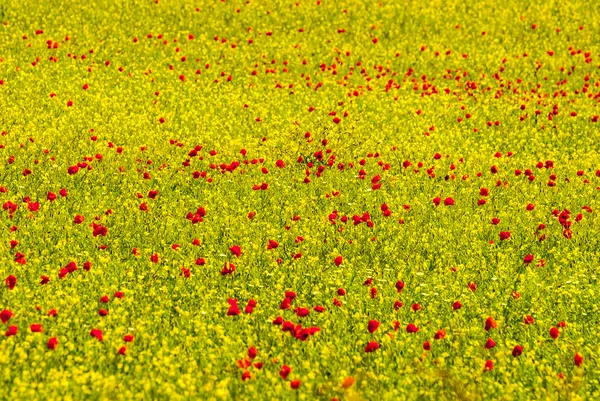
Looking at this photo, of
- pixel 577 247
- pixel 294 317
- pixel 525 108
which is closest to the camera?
pixel 294 317

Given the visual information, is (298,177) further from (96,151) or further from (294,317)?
(294,317)

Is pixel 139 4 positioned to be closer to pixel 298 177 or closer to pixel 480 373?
pixel 298 177

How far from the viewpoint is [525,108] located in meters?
17.5

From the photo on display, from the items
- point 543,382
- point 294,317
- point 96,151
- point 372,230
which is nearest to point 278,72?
point 96,151

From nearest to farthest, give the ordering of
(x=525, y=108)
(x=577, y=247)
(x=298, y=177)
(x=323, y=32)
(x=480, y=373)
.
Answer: (x=480, y=373) < (x=577, y=247) < (x=298, y=177) < (x=525, y=108) < (x=323, y=32)

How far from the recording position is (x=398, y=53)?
1952 cm

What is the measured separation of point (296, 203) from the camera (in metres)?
11.6

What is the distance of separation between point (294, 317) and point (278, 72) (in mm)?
11719

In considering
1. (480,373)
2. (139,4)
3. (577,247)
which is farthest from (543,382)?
(139,4)

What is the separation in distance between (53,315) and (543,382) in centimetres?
436

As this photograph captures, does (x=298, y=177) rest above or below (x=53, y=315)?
below

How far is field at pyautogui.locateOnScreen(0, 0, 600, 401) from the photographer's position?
727 cm

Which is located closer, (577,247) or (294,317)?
(294,317)

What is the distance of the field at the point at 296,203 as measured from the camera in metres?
7.27
